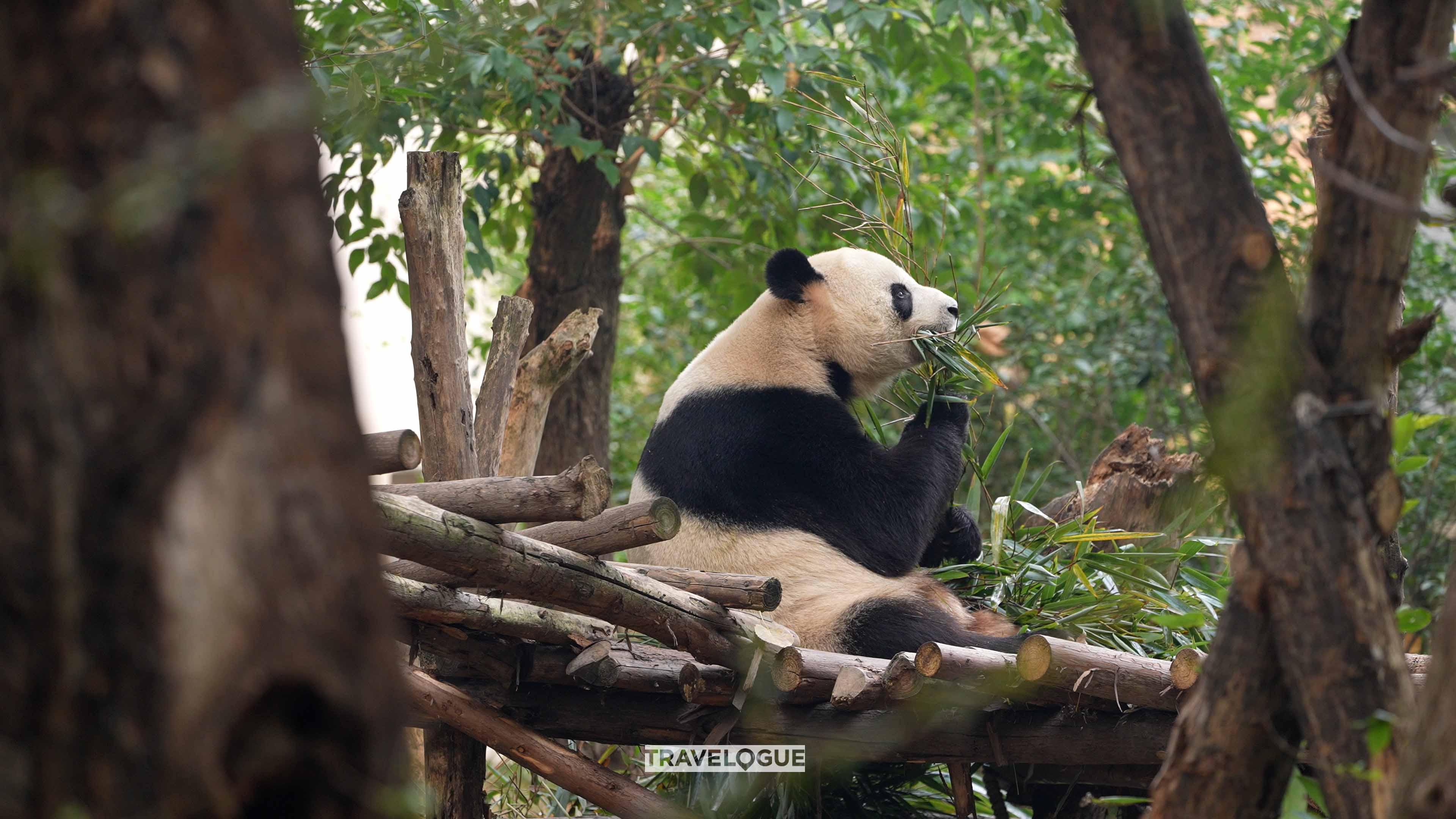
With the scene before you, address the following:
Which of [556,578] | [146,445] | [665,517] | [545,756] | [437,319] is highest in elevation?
[437,319]

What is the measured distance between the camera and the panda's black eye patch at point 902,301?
4.13m

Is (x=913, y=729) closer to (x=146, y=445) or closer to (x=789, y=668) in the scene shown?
(x=789, y=668)

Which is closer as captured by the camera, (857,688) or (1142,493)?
(857,688)

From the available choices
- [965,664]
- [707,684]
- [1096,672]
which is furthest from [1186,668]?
[707,684]

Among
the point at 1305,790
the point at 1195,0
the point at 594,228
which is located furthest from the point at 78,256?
the point at 1195,0

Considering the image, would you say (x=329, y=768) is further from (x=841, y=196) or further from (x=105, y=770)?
(x=841, y=196)

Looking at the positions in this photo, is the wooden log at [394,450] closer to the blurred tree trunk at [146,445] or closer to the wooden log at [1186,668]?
the blurred tree trunk at [146,445]

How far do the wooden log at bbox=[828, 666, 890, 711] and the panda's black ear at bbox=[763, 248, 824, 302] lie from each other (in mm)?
1546

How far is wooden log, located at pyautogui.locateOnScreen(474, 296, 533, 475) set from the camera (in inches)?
160

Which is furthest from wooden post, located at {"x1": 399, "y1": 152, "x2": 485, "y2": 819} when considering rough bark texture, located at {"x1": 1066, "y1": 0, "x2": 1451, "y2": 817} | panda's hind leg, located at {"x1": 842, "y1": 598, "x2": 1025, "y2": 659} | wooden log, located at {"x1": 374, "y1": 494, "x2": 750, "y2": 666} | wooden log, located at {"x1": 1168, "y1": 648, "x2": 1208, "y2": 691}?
rough bark texture, located at {"x1": 1066, "y1": 0, "x2": 1451, "y2": 817}

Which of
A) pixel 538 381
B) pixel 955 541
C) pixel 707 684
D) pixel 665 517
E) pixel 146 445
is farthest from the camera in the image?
pixel 538 381

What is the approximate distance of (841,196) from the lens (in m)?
6.30

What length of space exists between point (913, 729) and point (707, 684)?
598 millimetres

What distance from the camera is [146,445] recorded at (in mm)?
985
